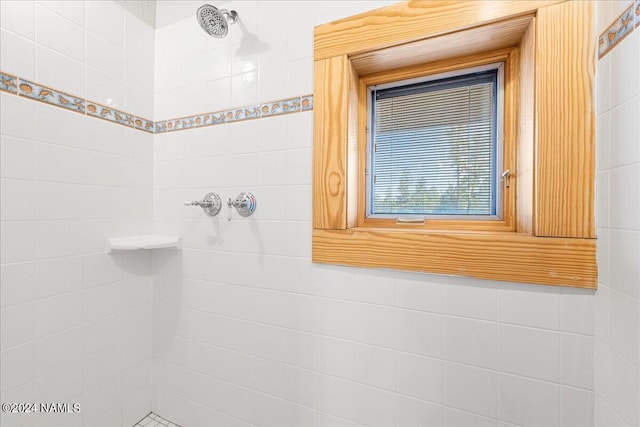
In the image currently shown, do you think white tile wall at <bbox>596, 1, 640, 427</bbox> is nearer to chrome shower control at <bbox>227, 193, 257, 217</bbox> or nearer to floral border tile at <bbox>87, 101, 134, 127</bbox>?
chrome shower control at <bbox>227, 193, 257, 217</bbox>

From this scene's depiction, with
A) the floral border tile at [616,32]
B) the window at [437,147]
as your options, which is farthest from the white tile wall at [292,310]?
the floral border tile at [616,32]

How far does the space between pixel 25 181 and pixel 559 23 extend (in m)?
1.70

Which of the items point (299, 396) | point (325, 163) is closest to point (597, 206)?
point (325, 163)

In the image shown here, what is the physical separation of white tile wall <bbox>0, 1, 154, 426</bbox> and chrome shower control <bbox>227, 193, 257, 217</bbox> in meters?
0.54

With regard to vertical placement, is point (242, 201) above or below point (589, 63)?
below

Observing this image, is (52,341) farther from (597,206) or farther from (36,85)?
(597,206)

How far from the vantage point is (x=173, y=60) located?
4.40 ft

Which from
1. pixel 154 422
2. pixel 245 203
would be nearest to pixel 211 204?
pixel 245 203

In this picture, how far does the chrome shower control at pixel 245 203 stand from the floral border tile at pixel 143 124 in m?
0.63

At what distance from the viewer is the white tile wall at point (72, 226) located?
3.08 ft

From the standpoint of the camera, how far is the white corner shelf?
3.81 ft

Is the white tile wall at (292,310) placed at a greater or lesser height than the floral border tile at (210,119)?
lesser

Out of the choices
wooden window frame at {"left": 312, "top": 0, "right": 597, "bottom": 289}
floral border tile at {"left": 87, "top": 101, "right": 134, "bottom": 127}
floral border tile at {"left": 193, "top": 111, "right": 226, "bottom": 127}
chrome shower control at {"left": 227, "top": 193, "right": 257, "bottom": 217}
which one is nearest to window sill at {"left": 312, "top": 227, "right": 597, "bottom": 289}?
wooden window frame at {"left": 312, "top": 0, "right": 597, "bottom": 289}

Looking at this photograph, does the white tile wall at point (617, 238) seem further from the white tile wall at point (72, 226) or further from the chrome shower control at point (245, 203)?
the white tile wall at point (72, 226)
